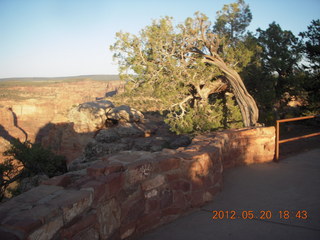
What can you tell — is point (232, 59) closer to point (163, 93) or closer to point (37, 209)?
point (163, 93)

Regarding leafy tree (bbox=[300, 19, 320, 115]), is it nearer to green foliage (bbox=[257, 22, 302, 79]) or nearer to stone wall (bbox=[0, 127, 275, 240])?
green foliage (bbox=[257, 22, 302, 79])

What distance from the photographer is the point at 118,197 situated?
8.68 ft

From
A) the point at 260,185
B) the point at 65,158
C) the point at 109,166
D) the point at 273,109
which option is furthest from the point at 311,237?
the point at 65,158

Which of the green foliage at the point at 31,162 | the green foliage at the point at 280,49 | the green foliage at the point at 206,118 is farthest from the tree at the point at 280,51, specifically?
the green foliage at the point at 31,162

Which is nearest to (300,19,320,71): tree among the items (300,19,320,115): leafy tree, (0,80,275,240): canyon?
(300,19,320,115): leafy tree
